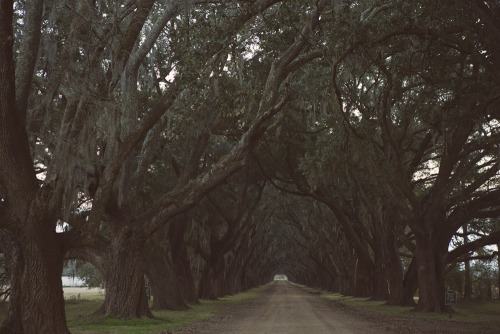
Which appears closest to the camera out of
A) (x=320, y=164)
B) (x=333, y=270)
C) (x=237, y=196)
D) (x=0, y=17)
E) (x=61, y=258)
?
(x=0, y=17)

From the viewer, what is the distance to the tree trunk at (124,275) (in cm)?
1325

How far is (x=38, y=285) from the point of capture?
8242 millimetres

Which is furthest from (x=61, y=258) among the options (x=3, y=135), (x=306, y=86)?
(x=306, y=86)

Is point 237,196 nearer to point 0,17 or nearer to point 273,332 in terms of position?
point 273,332

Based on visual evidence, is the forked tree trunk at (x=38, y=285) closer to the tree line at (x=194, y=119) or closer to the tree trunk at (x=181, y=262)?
the tree line at (x=194, y=119)

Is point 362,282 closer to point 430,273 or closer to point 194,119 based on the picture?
point 430,273

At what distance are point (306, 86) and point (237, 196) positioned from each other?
13.8m

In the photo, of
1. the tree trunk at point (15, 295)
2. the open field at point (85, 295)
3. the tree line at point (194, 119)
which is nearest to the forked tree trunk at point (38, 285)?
the tree line at point (194, 119)

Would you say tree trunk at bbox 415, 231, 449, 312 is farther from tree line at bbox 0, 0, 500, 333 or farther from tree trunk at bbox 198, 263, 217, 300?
tree trunk at bbox 198, 263, 217, 300

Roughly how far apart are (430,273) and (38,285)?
14810 millimetres

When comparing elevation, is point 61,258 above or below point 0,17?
below

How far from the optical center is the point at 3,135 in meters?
7.82

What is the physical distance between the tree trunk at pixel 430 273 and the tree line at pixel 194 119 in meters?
0.06

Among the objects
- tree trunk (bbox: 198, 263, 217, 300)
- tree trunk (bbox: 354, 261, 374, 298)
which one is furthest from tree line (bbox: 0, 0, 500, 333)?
tree trunk (bbox: 354, 261, 374, 298)
